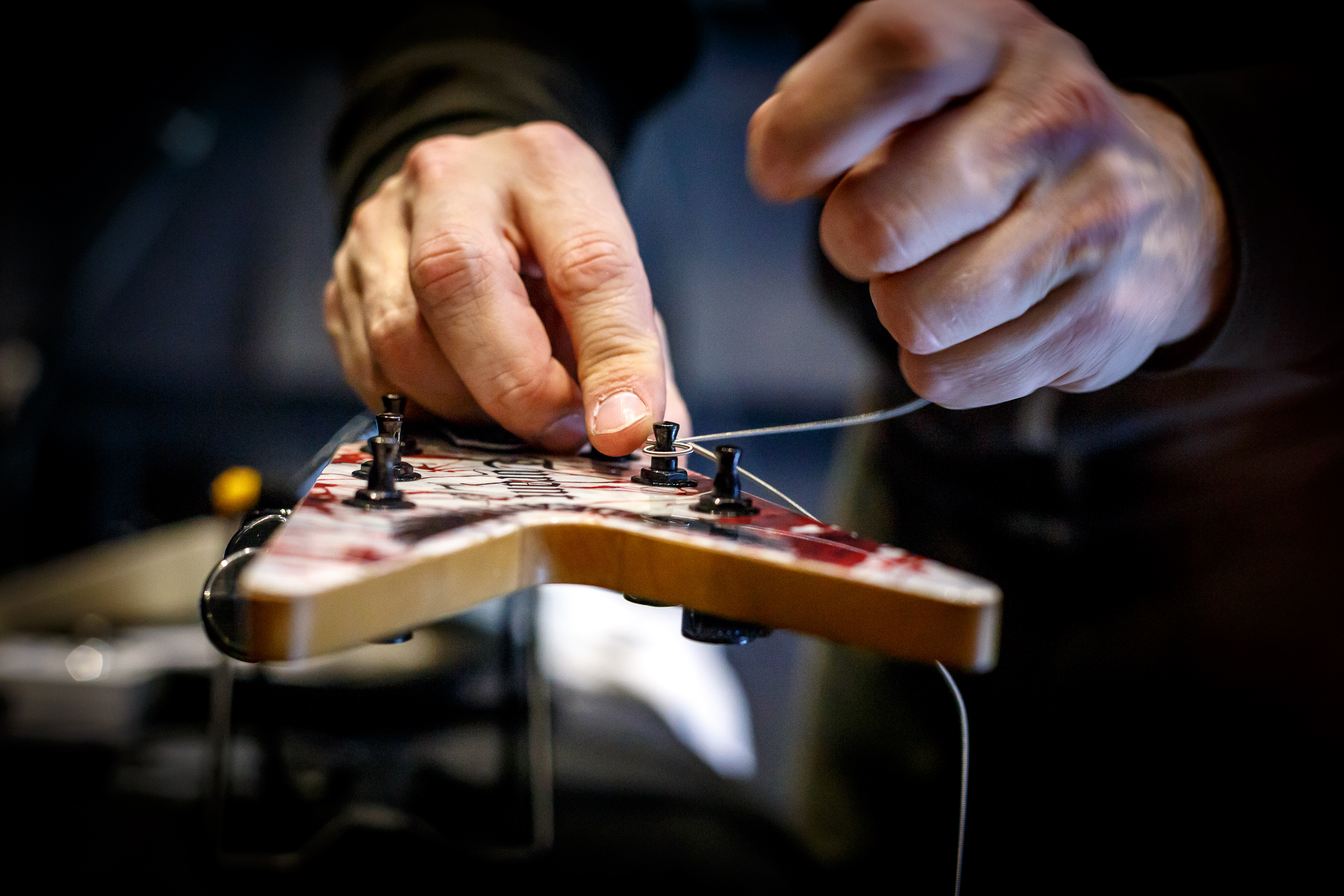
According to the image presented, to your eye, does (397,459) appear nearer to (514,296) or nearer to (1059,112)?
(514,296)

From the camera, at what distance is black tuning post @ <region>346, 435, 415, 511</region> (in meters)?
0.62

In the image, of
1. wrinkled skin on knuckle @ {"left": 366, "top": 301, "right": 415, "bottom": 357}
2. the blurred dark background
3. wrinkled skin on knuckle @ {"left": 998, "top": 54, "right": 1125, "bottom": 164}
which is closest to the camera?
wrinkled skin on knuckle @ {"left": 998, "top": 54, "right": 1125, "bottom": 164}

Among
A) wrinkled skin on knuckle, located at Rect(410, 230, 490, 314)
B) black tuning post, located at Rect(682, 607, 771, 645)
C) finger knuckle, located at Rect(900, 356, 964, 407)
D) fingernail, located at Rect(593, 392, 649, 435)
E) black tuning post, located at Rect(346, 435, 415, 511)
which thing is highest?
wrinkled skin on knuckle, located at Rect(410, 230, 490, 314)

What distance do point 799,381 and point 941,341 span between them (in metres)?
1.63

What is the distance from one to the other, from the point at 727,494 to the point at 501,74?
982mm

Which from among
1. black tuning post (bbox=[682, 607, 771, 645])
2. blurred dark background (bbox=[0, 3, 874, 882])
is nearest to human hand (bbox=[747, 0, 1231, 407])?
black tuning post (bbox=[682, 607, 771, 645])

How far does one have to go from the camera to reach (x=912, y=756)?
5.48ft

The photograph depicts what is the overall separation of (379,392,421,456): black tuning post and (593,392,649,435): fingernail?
19 centimetres

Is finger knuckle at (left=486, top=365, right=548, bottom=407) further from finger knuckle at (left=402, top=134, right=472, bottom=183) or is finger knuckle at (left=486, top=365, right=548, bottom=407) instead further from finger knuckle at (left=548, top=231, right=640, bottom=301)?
finger knuckle at (left=402, top=134, right=472, bottom=183)

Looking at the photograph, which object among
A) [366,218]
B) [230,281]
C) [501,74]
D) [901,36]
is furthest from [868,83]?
[230,281]

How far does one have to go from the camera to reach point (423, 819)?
5.35 feet

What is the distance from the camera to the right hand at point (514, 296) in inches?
33.4

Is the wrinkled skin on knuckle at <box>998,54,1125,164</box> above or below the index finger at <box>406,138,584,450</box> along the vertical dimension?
above

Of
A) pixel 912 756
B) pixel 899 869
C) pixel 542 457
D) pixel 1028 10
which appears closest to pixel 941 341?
pixel 1028 10
